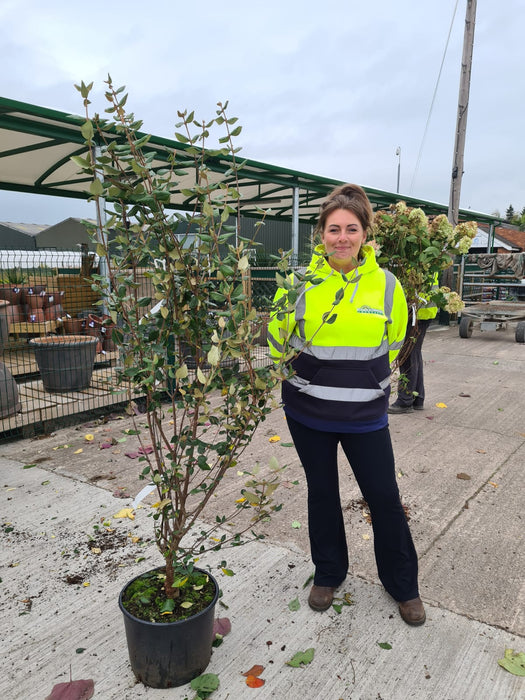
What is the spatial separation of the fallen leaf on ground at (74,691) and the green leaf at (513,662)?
1674 mm

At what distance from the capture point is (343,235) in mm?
2234

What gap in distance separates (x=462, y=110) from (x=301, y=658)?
13.8 metres

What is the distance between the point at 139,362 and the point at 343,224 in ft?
3.47

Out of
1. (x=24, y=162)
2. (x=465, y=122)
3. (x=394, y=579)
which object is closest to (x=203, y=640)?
(x=394, y=579)

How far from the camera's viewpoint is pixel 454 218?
13.2m

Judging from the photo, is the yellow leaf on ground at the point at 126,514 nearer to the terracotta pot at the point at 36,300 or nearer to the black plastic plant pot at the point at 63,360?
the black plastic plant pot at the point at 63,360

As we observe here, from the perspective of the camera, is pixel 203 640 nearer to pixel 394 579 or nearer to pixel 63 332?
pixel 394 579

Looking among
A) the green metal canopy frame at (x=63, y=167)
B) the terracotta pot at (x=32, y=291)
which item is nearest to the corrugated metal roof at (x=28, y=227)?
the green metal canopy frame at (x=63, y=167)

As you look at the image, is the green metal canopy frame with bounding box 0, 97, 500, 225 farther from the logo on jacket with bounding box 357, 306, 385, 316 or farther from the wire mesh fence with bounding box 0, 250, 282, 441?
the logo on jacket with bounding box 357, 306, 385, 316

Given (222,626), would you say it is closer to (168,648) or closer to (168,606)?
(168,648)

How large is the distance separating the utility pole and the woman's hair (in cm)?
1163

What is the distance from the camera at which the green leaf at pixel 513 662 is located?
208 cm

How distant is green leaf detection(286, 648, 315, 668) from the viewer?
213cm

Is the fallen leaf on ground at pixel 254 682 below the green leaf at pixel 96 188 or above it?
below
